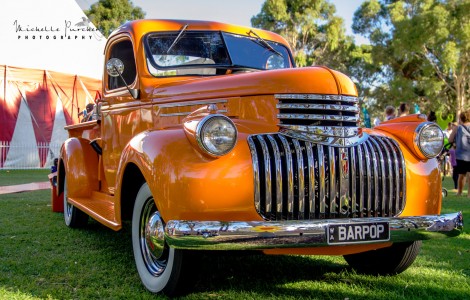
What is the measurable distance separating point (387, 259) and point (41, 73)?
55.3 ft

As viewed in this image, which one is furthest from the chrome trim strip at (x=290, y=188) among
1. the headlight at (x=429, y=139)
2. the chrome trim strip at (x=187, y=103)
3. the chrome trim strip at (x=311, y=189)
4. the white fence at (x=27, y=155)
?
the white fence at (x=27, y=155)

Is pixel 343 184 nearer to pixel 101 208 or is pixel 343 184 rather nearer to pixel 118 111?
pixel 101 208

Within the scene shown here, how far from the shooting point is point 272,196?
9.55 ft

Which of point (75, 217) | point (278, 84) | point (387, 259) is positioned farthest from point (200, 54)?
point (75, 217)

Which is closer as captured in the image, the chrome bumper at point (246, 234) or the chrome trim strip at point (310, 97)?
the chrome bumper at point (246, 234)

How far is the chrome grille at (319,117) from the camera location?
126 inches

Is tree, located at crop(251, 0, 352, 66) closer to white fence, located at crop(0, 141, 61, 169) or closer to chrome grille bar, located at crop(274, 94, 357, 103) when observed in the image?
white fence, located at crop(0, 141, 61, 169)

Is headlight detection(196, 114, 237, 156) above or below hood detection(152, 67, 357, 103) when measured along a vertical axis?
below

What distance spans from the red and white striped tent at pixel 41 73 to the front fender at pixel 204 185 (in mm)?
15774

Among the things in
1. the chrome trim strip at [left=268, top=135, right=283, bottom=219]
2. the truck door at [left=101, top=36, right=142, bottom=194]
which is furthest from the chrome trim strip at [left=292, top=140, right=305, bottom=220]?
the truck door at [left=101, top=36, right=142, bottom=194]

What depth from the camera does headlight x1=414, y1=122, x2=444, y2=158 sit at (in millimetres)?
3395

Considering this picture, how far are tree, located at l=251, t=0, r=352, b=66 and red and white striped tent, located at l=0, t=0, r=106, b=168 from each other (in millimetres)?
15197

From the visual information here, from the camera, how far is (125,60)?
4.67 m

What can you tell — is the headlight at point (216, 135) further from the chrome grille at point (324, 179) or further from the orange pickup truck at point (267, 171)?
the chrome grille at point (324, 179)
